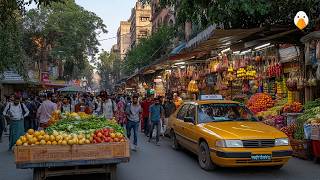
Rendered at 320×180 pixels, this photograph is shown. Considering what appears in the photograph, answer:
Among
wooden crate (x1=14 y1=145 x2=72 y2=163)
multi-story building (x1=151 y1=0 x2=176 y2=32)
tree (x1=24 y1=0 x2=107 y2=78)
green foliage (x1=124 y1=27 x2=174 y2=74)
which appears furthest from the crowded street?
tree (x1=24 y1=0 x2=107 y2=78)

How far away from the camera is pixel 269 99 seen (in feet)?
51.8

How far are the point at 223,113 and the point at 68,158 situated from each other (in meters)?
4.40

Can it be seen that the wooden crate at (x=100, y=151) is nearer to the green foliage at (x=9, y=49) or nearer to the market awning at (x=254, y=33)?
the market awning at (x=254, y=33)

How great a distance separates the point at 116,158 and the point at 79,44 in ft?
126

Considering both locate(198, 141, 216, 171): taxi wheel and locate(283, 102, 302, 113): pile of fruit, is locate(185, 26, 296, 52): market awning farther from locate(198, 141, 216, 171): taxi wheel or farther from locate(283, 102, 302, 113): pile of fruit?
locate(198, 141, 216, 171): taxi wheel

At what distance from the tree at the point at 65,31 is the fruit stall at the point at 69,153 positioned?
33.4 m

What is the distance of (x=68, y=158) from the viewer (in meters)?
7.60

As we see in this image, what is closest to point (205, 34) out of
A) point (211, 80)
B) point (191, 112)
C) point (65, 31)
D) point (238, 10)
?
point (238, 10)

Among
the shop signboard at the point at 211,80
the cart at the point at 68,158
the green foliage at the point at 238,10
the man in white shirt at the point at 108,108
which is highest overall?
the green foliage at the point at 238,10

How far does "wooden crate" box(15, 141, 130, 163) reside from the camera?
294 inches

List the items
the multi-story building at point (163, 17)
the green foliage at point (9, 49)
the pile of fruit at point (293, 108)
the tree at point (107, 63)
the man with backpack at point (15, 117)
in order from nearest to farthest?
the pile of fruit at point (293, 108), the man with backpack at point (15, 117), the green foliage at point (9, 49), the multi-story building at point (163, 17), the tree at point (107, 63)

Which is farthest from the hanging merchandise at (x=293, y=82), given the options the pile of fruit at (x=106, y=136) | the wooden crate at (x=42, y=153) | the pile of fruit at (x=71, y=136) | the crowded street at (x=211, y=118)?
the wooden crate at (x=42, y=153)

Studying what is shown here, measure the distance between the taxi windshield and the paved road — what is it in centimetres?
115

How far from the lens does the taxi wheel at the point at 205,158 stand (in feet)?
30.4
